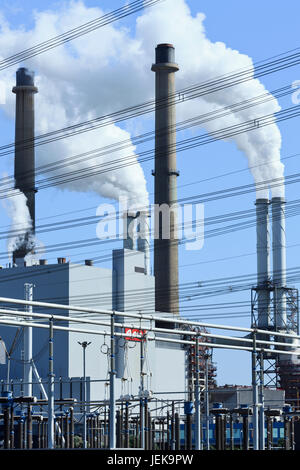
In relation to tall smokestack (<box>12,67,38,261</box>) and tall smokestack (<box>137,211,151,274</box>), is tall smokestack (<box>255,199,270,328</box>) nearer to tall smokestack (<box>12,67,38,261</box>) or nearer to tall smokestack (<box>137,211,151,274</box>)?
tall smokestack (<box>137,211,151,274</box>)

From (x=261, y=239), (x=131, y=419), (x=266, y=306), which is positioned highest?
(x=261, y=239)

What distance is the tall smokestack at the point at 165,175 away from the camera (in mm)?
62875

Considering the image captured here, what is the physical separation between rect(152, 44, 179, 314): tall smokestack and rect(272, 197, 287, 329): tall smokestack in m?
7.55

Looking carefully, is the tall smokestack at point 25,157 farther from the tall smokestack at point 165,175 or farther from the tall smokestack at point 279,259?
the tall smokestack at point 279,259

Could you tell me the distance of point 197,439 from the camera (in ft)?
54.0

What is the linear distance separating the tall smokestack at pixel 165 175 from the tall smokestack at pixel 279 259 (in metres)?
7.55

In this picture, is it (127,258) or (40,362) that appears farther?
(127,258)

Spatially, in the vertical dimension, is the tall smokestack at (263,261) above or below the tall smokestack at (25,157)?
below

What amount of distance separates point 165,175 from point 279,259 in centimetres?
1076

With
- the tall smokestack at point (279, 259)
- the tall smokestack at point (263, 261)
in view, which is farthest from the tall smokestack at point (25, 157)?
the tall smokestack at point (279, 259)

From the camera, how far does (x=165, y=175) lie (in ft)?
210
